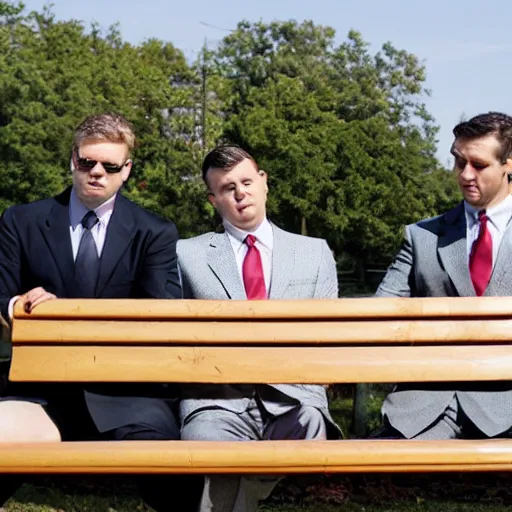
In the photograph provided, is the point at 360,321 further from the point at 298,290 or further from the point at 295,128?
the point at 295,128

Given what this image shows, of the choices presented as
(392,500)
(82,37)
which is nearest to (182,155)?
(82,37)

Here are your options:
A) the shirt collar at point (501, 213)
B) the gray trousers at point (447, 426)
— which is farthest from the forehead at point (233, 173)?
the gray trousers at point (447, 426)

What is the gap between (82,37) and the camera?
29.8 meters

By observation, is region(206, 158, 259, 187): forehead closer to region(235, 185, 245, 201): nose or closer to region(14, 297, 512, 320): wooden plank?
region(235, 185, 245, 201): nose

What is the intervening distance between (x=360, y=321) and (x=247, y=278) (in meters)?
0.52

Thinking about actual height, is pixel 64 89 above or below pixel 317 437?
above

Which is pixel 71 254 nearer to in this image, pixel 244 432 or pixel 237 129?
pixel 244 432

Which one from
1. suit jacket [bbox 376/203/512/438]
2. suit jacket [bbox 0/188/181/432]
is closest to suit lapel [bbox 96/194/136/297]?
suit jacket [bbox 0/188/181/432]

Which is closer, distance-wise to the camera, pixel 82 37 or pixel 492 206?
pixel 492 206

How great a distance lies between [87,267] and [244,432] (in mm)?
871

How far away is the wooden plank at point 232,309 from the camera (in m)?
3.50

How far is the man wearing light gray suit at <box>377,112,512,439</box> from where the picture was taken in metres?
3.64

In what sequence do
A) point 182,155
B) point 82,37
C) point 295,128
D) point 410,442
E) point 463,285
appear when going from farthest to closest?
point 82,37
point 295,128
point 182,155
point 463,285
point 410,442

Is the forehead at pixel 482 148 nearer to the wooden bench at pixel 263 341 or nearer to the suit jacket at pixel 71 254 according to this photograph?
the wooden bench at pixel 263 341
